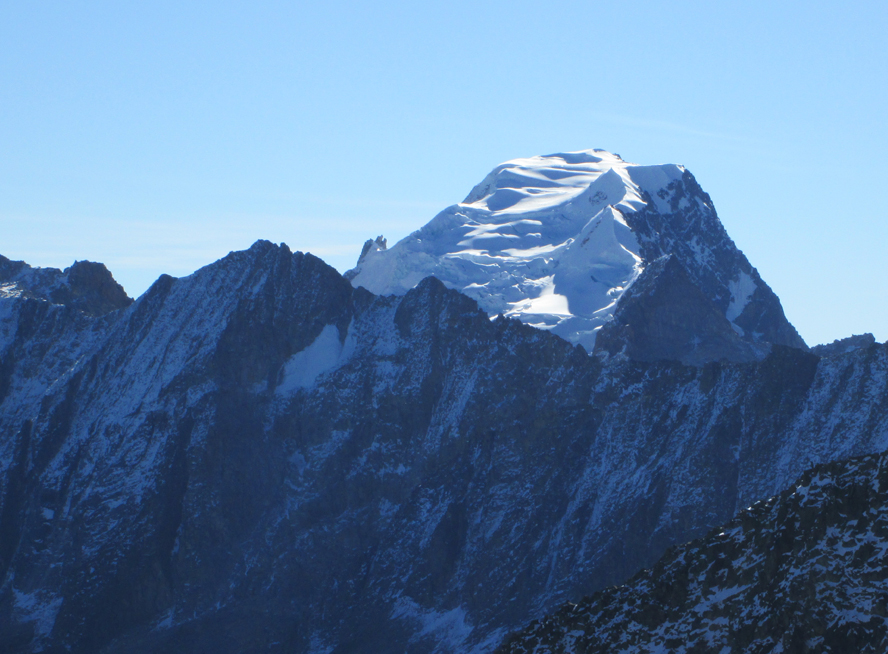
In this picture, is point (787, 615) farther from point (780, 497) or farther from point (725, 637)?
point (780, 497)

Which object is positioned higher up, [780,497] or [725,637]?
[780,497]

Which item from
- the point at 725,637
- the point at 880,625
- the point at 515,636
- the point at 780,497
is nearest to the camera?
the point at 880,625

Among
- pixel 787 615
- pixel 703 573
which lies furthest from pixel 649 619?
pixel 787 615

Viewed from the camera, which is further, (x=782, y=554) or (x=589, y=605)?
(x=589, y=605)

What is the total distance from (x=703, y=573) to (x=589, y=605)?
9747 mm

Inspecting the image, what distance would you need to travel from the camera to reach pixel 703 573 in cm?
8975

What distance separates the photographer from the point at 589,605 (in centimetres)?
9675

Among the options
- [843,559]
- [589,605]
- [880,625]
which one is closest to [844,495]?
[843,559]

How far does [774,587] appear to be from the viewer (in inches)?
3305

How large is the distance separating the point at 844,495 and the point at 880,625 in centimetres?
942

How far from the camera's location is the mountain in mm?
79875

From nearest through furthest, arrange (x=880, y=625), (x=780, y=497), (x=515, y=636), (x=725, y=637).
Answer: (x=880, y=625), (x=725, y=637), (x=780, y=497), (x=515, y=636)

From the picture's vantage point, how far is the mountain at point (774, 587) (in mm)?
79875

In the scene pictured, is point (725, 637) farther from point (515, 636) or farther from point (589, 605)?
point (515, 636)
